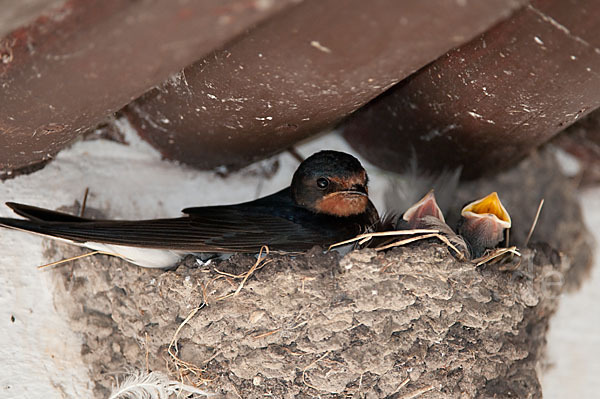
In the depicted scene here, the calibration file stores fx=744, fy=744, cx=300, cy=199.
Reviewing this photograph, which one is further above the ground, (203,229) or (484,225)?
(203,229)

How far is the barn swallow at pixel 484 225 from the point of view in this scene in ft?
9.23

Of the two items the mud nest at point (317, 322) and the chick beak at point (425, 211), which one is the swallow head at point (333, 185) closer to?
the chick beak at point (425, 211)

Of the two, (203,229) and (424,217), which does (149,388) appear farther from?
(424,217)

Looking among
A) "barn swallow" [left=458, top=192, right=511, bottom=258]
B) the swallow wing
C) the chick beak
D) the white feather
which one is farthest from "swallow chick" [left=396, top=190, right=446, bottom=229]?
the white feather

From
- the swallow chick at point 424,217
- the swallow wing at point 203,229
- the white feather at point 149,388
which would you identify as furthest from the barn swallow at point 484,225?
the white feather at point 149,388

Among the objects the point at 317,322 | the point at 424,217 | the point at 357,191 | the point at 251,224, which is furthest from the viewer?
the point at 357,191

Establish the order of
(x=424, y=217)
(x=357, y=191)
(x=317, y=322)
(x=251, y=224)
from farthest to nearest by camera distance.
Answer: (x=357, y=191) → (x=424, y=217) → (x=251, y=224) → (x=317, y=322)

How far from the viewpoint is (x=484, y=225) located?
→ 2822 mm

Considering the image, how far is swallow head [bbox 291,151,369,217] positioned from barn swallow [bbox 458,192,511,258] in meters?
0.40

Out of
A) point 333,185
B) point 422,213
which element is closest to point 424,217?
point 422,213

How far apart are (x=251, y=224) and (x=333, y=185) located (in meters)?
0.46

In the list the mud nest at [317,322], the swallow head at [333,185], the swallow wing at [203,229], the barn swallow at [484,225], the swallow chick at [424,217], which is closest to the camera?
the swallow wing at [203,229]

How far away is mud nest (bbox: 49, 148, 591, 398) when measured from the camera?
2412 millimetres

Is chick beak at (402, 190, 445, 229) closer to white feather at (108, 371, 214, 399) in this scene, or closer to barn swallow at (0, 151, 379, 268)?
barn swallow at (0, 151, 379, 268)
